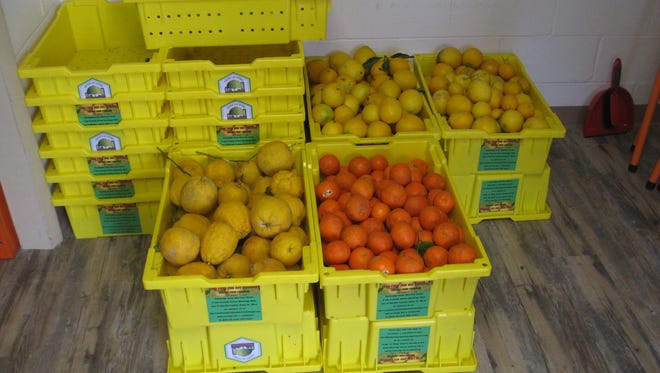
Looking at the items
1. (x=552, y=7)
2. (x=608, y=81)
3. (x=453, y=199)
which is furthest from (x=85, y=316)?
(x=608, y=81)

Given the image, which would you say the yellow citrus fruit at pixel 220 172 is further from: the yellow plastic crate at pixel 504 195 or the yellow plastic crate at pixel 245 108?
the yellow plastic crate at pixel 504 195

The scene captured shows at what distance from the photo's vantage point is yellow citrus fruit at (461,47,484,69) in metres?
2.92

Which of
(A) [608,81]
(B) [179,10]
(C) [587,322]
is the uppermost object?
(B) [179,10]

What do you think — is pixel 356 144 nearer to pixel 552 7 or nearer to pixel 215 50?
pixel 215 50

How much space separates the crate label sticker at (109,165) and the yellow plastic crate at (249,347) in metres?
0.76

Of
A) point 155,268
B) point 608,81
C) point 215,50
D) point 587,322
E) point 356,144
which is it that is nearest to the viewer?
point 155,268

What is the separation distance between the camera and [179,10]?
2.24 metres

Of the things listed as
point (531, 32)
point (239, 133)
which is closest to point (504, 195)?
point (531, 32)

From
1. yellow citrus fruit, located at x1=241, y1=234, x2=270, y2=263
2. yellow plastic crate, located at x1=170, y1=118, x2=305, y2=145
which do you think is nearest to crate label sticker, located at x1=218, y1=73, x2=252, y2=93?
yellow plastic crate, located at x1=170, y1=118, x2=305, y2=145

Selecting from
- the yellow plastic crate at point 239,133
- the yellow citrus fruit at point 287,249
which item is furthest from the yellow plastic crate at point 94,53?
the yellow citrus fruit at point 287,249

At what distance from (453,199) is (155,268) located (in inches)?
37.3

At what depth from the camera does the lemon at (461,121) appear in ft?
8.31

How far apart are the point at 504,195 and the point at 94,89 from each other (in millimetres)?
1621

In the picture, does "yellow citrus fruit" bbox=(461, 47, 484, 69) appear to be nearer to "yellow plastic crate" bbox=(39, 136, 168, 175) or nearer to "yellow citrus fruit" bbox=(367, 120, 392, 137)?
"yellow citrus fruit" bbox=(367, 120, 392, 137)
